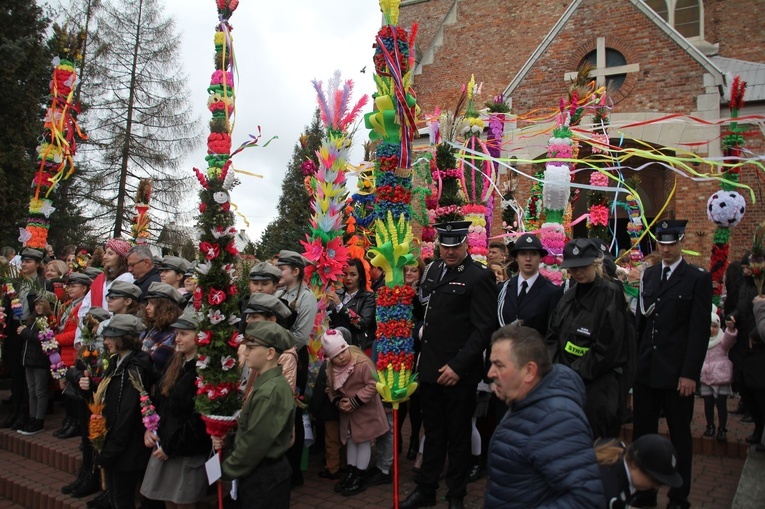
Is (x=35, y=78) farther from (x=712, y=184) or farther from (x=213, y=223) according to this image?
(x=712, y=184)

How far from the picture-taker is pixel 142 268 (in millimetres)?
6332

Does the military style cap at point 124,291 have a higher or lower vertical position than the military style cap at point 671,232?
lower

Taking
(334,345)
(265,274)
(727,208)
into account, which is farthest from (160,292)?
(727,208)

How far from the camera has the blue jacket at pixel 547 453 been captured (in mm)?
2215

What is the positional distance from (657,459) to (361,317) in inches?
152

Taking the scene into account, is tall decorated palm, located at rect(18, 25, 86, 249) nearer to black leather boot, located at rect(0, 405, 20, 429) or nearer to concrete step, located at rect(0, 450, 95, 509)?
black leather boot, located at rect(0, 405, 20, 429)

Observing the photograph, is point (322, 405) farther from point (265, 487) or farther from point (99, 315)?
point (99, 315)

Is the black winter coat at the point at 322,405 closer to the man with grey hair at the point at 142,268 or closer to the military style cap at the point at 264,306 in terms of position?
the military style cap at the point at 264,306

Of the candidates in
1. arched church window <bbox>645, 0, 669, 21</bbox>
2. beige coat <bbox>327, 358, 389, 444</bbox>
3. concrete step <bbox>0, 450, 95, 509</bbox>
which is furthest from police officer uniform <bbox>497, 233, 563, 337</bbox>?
arched church window <bbox>645, 0, 669, 21</bbox>

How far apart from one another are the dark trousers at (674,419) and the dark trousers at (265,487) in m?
2.71

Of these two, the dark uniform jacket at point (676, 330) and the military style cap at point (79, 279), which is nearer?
the dark uniform jacket at point (676, 330)

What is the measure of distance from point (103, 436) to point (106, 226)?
16940 mm

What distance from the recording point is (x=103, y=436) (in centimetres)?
439

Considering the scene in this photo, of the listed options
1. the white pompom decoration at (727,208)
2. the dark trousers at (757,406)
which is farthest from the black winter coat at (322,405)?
the white pompom decoration at (727,208)
